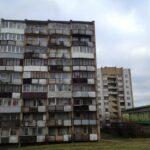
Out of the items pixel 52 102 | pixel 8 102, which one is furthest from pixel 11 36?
pixel 52 102

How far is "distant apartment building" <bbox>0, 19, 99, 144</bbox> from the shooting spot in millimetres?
61688

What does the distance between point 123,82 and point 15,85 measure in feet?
276

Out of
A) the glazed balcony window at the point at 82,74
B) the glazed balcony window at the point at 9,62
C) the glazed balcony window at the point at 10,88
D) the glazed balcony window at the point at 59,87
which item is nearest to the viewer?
the glazed balcony window at the point at 10,88

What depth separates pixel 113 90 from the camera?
5433 inches

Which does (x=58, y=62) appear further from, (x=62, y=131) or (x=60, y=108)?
(x=62, y=131)

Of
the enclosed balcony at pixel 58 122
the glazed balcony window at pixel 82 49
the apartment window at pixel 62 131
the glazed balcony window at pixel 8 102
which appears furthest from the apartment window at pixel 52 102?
the glazed balcony window at pixel 82 49

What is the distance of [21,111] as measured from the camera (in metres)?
62.3

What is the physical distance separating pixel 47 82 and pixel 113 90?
3056 inches

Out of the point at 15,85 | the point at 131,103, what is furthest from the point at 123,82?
the point at 15,85

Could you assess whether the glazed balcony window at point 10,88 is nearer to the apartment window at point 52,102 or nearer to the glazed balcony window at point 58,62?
the apartment window at point 52,102

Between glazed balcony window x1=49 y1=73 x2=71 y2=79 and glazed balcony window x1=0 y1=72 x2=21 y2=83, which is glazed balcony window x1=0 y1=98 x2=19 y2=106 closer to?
glazed balcony window x1=0 y1=72 x2=21 y2=83

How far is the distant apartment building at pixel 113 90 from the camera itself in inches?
5266

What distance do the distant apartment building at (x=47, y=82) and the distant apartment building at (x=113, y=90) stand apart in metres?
67.4

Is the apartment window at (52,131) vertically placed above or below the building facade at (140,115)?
below
